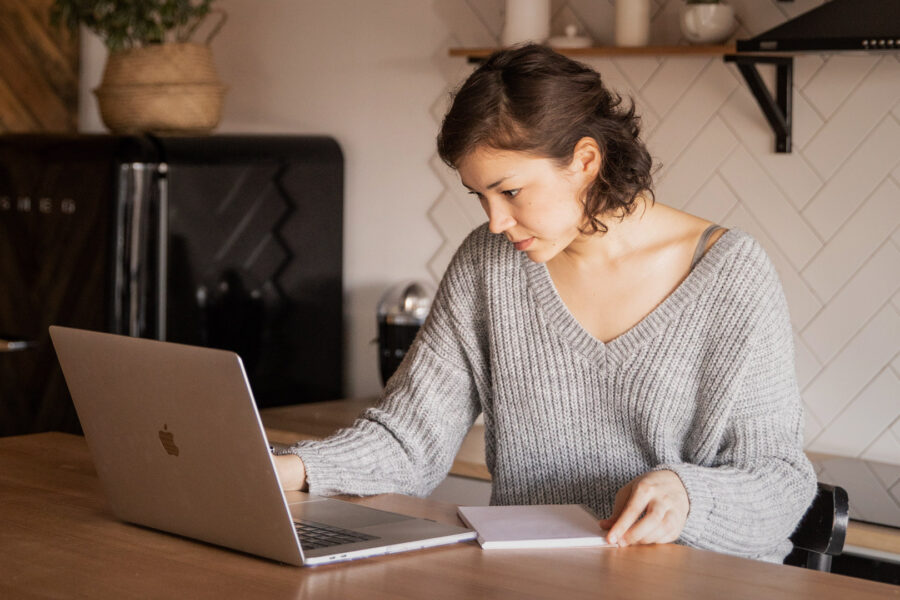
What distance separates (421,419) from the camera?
1744mm

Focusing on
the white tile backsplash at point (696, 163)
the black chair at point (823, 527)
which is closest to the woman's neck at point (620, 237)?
the black chair at point (823, 527)

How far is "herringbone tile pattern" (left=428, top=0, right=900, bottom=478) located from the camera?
2.32 meters

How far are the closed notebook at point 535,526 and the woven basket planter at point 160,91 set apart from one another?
70.5 inches

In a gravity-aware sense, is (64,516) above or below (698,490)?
below

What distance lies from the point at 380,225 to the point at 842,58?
1219mm

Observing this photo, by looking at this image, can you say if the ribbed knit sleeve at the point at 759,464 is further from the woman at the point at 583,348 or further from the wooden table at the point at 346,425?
the wooden table at the point at 346,425

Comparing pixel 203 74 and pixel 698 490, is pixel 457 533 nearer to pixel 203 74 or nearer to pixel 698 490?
pixel 698 490

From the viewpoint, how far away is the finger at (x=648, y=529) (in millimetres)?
1297

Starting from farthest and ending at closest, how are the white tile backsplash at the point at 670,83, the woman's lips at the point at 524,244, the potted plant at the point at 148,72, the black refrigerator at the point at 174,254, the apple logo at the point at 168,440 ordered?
1. the potted plant at the point at 148,72
2. the black refrigerator at the point at 174,254
3. the white tile backsplash at the point at 670,83
4. the woman's lips at the point at 524,244
5. the apple logo at the point at 168,440

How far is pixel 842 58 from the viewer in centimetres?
234

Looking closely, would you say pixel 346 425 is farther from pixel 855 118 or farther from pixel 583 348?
pixel 855 118

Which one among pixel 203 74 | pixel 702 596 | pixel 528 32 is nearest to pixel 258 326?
pixel 203 74

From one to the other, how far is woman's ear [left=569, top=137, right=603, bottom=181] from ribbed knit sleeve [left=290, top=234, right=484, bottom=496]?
284mm

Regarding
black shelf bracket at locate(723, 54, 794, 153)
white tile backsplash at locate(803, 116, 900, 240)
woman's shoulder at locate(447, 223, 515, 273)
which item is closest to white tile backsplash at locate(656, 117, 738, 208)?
→ black shelf bracket at locate(723, 54, 794, 153)
